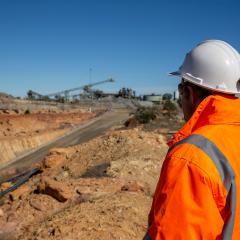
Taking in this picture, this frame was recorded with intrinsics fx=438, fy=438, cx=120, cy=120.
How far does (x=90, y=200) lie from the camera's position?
8102 mm

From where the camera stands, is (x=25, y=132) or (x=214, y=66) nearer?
(x=214, y=66)

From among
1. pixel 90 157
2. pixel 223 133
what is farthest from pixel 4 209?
pixel 223 133

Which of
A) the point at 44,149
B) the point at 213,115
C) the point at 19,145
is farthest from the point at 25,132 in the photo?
the point at 213,115

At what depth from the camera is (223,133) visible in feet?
6.75

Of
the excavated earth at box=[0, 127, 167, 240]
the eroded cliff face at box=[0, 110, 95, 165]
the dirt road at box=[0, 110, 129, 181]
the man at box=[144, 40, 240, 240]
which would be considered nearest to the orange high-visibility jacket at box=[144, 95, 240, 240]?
the man at box=[144, 40, 240, 240]

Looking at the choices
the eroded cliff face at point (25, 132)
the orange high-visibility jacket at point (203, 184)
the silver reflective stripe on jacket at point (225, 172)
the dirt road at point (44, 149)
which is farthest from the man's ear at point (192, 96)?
the eroded cliff face at point (25, 132)

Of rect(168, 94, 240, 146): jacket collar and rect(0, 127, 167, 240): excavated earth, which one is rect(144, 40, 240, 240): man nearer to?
rect(168, 94, 240, 146): jacket collar

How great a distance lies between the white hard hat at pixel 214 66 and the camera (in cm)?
243

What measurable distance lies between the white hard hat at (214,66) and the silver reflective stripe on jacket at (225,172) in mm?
507

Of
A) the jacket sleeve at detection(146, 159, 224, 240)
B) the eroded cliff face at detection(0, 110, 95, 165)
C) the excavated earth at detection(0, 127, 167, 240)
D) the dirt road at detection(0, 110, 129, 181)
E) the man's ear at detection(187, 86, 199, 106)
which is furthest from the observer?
the eroded cliff face at detection(0, 110, 95, 165)

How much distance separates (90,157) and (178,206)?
1220 centimetres

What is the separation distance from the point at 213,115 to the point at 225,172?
0.29m

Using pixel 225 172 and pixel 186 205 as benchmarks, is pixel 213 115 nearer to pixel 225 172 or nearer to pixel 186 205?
pixel 225 172

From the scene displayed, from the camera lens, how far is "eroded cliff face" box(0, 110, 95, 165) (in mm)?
24250
